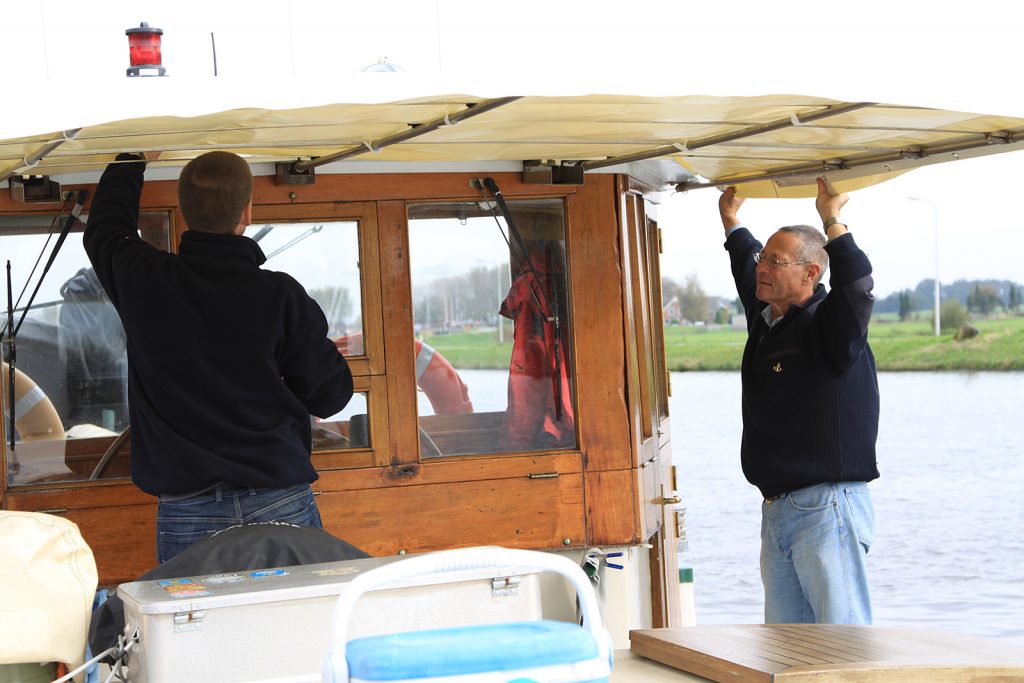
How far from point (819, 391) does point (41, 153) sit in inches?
96.9

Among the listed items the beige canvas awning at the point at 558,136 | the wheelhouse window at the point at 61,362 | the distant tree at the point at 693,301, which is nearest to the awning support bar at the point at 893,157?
the beige canvas awning at the point at 558,136

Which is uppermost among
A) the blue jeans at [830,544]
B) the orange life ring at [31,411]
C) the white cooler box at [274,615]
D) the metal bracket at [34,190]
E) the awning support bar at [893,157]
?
the metal bracket at [34,190]

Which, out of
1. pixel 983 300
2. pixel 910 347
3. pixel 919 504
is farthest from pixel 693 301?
pixel 919 504

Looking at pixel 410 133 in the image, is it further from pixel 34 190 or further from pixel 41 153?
pixel 34 190

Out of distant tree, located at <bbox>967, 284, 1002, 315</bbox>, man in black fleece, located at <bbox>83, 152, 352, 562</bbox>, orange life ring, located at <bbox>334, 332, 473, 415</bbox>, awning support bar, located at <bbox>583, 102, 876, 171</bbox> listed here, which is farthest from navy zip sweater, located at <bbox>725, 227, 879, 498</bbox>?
distant tree, located at <bbox>967, 284, 1002, 315</bbox>

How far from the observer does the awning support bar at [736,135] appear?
10.0 feet

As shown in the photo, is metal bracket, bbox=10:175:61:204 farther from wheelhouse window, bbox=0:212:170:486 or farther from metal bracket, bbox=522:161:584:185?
metal bracket, bbox=522:161:584:185

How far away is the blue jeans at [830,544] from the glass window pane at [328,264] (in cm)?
161

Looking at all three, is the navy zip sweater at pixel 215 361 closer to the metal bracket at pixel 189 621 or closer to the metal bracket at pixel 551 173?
the metal bracket at pixel 189 621

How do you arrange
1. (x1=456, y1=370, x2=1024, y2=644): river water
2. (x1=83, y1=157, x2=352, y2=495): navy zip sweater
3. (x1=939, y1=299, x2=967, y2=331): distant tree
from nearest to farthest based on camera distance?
(x1=83, y1=157, x2=352, y2=495): navy zip sweater → (x1=456, y1=370, x2=1024, y2=644): river water → (x1=939, y1=299, x2=967, y2=331): distant tree

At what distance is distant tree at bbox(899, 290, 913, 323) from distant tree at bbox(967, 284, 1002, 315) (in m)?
2.53

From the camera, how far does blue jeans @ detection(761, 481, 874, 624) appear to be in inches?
152

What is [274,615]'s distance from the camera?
238 centimetres

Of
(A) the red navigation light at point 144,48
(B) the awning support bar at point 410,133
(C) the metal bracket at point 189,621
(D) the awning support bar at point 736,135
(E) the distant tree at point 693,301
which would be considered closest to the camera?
(C) the metal bracket at point 189,621
